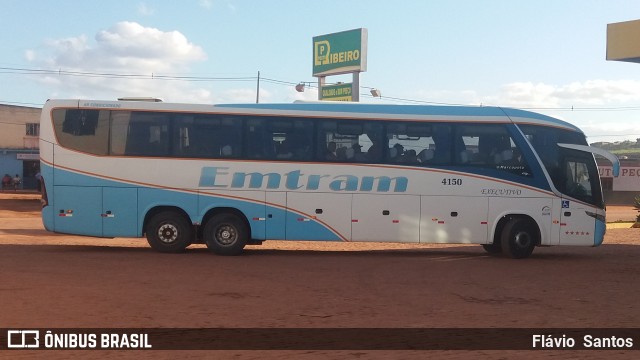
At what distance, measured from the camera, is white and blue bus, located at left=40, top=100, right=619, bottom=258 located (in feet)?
55.9

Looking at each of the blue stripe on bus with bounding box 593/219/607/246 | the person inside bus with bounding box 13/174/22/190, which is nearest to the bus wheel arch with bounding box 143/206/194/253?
the blue stripe on bus with bounding box 593/219/607/246

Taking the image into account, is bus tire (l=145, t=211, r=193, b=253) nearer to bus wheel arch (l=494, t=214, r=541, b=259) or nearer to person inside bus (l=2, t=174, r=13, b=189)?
bus wheel arch (l=494, t=214, r=541, b=259)

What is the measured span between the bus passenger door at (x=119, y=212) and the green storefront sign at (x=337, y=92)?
98.5 feet

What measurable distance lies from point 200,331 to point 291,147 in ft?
29.1

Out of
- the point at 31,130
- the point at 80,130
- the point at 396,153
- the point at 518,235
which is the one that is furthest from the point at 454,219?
the point at 31,130

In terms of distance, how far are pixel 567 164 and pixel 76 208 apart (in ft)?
38.0

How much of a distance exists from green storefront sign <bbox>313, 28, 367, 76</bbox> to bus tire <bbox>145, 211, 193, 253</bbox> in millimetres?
28836

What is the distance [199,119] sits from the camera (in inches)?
676

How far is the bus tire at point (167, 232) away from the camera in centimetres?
1727

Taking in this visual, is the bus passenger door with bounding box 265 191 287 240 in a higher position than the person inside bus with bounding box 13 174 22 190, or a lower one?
higher

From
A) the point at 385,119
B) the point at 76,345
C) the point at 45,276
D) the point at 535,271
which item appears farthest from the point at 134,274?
the point at 535,271

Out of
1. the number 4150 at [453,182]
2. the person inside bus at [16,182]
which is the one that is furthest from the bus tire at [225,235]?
the person inside bus at [16,182]

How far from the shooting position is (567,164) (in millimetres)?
17609

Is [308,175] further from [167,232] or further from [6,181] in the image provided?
[6,181]
